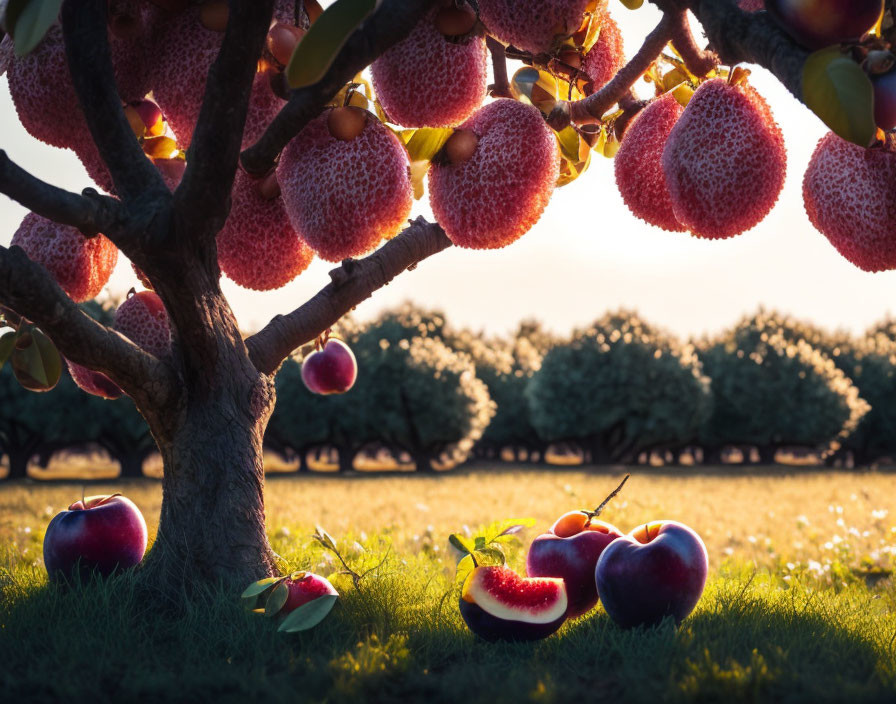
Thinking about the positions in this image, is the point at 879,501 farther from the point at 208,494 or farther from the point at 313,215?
the point at 313,215

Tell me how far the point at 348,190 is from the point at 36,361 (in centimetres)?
210

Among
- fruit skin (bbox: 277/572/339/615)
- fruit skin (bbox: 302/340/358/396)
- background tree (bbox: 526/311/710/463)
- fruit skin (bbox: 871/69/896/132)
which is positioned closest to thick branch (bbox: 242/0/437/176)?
fruit skin (bbox: 871/69/896/132)

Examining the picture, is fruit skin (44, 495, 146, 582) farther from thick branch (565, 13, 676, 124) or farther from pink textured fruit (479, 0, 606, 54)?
pink textured fruit (479, 0, 606, 54)

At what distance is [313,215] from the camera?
164 cm

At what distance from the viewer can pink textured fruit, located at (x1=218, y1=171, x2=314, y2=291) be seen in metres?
2.04

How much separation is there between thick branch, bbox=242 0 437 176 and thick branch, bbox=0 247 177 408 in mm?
1294

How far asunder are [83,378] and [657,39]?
8.95 feet

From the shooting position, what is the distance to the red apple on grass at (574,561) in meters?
3.86

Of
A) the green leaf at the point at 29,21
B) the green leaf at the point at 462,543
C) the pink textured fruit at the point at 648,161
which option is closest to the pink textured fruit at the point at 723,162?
the pink textured fruit at the point at 648,161

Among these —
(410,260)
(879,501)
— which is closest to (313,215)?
(410,260)

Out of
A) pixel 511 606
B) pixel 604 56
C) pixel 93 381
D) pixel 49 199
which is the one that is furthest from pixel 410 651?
pixel 604 56

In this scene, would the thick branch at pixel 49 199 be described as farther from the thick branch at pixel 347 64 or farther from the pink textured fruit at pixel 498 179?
the pink textured fruit at pixel 498 179

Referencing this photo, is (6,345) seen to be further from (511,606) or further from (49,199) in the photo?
(511,606)

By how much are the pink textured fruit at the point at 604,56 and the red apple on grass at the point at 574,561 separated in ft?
7.36
